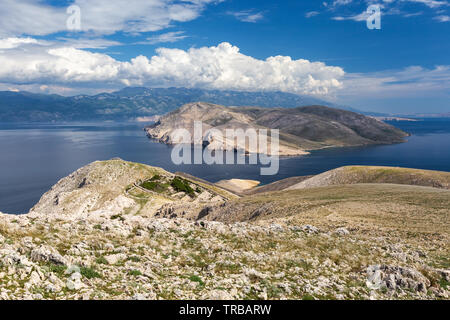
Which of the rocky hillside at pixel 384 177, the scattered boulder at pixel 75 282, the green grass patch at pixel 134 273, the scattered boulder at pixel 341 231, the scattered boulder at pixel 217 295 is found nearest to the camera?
the scattered boulder at pixel 75 282

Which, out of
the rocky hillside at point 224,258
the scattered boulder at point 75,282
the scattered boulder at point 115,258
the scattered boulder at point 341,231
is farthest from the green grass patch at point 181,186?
the scattered boulder at point 75,282

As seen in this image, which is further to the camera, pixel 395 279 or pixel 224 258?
pixel 224 258

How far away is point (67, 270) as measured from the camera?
12688 millimetres

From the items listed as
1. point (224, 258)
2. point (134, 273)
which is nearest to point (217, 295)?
point (134, 273)

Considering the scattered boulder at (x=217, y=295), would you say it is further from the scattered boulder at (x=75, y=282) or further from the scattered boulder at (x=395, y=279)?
the scattered boulder at (x=395, y=279)

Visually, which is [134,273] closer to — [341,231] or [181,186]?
[341,231]

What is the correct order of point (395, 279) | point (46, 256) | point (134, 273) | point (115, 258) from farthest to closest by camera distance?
1. point (395, 279)
2. point (115, 258)
3. point (134, 273)
4. point (46, 256)

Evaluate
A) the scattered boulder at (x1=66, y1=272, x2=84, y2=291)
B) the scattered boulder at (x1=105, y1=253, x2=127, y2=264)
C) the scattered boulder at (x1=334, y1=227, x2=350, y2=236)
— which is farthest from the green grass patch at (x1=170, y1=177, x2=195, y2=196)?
the scattered boulder at (x1=66, y1=272, x2=84, y2=291)

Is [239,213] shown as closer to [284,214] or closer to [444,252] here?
[284,214]

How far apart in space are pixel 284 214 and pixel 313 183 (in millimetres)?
57355

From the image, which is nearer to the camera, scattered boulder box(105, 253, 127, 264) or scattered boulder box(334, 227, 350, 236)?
scattered boulder box(105, 253, 127, 264)

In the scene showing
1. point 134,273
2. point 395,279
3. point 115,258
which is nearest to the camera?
point 134,273

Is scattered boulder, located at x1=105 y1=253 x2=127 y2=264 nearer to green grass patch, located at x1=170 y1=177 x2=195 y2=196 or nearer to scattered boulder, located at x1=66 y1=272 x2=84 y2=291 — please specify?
scattered boulder, located at x1=66 y1=272 x2=84 y2=291

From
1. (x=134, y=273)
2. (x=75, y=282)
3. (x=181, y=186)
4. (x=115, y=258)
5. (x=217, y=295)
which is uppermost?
(x=75, y=282)
